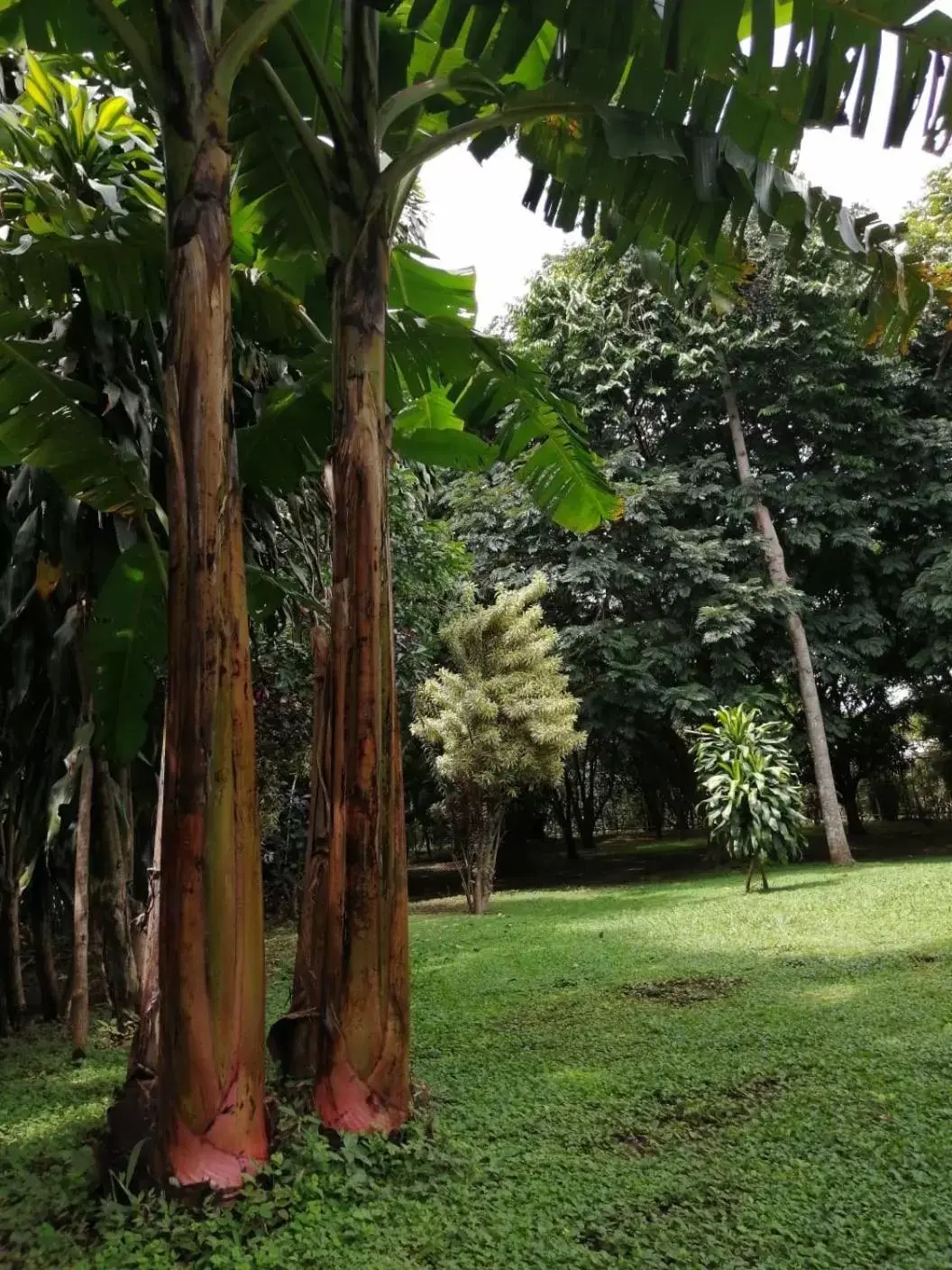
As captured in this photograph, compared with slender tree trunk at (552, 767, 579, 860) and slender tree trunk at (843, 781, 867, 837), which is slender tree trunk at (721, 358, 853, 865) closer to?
slender tree trunk at (843, 781, 867, 837)

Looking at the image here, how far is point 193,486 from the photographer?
9.26ft

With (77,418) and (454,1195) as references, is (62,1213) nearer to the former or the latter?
(454,1195)

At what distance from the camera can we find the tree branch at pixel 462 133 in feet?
11.4

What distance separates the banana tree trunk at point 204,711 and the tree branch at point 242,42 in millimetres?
34

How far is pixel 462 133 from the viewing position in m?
3.57

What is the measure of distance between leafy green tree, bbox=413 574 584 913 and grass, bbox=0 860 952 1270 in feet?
17.7

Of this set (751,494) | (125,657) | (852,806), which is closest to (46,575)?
(125,657)

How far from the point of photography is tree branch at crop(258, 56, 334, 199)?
11.0 feet

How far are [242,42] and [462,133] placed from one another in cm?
95

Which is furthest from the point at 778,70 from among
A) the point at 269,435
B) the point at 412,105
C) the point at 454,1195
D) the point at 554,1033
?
the point at 554,1033

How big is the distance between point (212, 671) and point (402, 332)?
220cm

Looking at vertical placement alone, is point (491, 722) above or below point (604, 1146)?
above

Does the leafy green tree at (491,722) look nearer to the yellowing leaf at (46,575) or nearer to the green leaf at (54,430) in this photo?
the yellowing leaf at (46,575)

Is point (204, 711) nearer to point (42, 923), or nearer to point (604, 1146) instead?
point (604, 1146)
